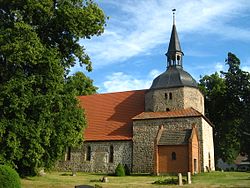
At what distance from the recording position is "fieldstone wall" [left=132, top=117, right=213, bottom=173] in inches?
1353

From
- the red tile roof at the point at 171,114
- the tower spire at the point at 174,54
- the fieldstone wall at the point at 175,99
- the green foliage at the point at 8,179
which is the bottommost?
the green foliage at the point at 8,179

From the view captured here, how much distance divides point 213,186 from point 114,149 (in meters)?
16.8

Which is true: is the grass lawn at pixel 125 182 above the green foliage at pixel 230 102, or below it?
below

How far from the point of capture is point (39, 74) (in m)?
24.8

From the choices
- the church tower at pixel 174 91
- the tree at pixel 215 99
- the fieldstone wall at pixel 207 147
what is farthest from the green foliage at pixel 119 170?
the tree at pixel 215 99

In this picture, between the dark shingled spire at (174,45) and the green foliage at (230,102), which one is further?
the green foliage at (230,102)

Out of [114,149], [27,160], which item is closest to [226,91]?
[114,149]

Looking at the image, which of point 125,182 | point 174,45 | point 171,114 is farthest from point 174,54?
point 125,182

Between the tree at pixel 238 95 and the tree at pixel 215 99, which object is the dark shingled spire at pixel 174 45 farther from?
the tree at pixel 238 95

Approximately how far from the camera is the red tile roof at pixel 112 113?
3812 cm

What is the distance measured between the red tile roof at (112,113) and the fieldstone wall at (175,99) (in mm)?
2395

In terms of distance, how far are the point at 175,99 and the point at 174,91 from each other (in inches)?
32.6

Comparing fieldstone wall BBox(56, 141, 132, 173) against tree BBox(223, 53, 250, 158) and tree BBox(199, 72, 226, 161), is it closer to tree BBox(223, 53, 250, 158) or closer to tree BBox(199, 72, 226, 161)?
tree BBox(199, 72, 226, 161)

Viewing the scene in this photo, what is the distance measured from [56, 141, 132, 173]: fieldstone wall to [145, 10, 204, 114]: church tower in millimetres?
5089
